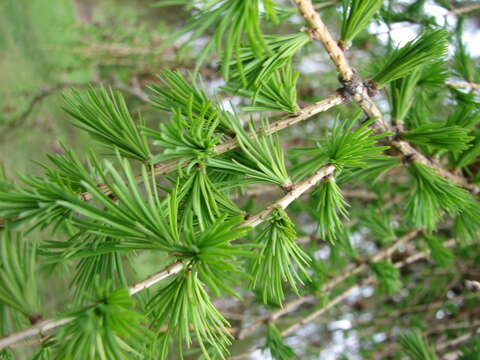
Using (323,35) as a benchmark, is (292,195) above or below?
below

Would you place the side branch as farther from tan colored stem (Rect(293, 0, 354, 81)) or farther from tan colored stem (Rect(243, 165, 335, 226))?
tan colored stem (Rect(293, 0, 354, 81))

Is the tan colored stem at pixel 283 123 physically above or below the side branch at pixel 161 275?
above

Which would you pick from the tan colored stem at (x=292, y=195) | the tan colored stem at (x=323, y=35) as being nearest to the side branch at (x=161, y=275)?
the tan colored stem at (x=292, y=195)

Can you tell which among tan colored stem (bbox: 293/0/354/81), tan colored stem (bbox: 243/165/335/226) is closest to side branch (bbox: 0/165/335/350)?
tan colored stem (bbox: 243/165/335/226)

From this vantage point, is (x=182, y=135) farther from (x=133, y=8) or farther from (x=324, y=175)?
(x=133, y=8)

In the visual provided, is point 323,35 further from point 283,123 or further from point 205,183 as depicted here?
point 205,183

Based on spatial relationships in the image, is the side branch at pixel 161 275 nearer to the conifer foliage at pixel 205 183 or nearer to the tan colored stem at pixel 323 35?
the conifer foliage at pixel 205 183

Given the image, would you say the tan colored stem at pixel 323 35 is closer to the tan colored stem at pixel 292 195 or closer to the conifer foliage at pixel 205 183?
the conifer foliage at pixel 205 183

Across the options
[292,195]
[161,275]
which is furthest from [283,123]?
[161,275]

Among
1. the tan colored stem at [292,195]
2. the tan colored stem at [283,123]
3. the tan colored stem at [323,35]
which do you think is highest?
the tan colored stem at [323,35]

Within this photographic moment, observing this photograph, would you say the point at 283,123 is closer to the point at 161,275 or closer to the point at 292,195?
the point at 292,195

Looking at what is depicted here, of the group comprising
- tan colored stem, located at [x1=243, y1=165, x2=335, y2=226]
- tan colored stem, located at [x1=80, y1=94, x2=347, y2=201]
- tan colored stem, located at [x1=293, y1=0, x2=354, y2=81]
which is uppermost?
tan colored stem, located at [x1=293, y1=0, x2=354, y2=81]

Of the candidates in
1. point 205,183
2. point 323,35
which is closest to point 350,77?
point 323,35
